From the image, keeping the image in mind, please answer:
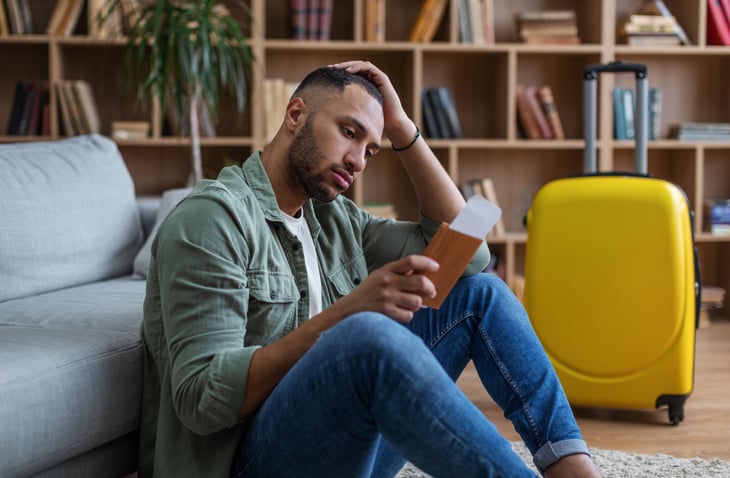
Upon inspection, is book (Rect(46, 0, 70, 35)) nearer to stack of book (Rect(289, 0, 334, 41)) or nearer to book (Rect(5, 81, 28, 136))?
book (Rect(5, 81, 28, 136))

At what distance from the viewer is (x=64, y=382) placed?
145cm

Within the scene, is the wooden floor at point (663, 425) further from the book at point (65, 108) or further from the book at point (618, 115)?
the book at point (65, 108)

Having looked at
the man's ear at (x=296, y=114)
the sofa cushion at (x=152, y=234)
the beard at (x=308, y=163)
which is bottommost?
the sofa cushion at (x=152, y=234)

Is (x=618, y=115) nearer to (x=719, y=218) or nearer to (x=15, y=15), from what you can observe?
(x=719, y=218)

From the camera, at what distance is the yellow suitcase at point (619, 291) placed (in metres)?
2.32

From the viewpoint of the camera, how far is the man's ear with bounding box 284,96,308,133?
145 cm

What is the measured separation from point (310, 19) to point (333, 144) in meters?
2.45

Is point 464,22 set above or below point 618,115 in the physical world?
above

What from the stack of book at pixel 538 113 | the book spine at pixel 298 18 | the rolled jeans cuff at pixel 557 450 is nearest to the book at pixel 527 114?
the stack of book at pixel 538 113

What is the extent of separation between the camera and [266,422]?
1193mm

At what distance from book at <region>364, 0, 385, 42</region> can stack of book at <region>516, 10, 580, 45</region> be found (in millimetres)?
624

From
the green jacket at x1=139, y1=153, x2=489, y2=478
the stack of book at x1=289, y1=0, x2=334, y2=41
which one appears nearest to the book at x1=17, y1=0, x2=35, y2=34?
the stack of book at x1=289, y1=0, x2=334, y2=41

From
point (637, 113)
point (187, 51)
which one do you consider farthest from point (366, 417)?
point (187, 51)

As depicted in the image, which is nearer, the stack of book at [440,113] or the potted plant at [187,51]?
the potted plant at [187,51]
